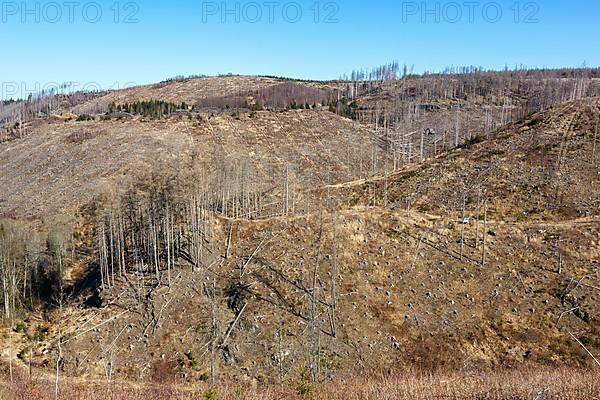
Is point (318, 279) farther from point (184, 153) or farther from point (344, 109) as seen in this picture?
point (344, 109)

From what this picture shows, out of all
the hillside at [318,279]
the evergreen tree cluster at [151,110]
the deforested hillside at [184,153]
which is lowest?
the hillside at [318,279]

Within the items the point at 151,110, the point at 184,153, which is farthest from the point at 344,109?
the point at 184,153

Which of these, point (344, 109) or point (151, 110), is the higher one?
point (344, 109)

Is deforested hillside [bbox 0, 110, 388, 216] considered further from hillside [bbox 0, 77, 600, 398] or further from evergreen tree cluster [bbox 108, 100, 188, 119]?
evergreen tree cluster [bbox 108, 100, 188, 119]

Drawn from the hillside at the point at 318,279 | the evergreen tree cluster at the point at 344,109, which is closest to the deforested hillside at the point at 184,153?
the hillside at the point at 318,279

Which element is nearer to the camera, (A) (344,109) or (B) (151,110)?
(B) (151,110)

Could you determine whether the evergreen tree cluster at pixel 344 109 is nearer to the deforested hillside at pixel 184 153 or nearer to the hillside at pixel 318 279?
the deforested hillside at pixel 184 153

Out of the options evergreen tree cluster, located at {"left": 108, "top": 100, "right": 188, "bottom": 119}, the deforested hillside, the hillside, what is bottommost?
the hillside

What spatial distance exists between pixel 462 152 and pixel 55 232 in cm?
5993

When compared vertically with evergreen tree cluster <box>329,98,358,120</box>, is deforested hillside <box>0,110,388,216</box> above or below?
below

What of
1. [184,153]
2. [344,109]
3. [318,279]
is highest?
[344,109]

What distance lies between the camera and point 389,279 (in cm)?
3984

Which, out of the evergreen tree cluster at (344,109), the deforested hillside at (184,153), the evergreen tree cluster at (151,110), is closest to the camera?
the deforested hillside at (184,153)

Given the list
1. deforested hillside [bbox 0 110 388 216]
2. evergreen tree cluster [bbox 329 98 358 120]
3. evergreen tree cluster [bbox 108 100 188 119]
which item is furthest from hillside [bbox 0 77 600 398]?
evergreen tree cluster [bbox 329 98 358 120]
